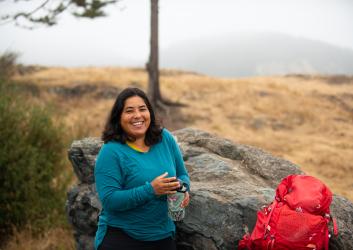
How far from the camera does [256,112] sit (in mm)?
18969

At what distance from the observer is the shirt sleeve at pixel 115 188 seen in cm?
276

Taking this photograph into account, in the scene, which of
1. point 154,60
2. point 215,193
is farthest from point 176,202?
point 154,60

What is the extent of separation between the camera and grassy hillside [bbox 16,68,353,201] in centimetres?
1341

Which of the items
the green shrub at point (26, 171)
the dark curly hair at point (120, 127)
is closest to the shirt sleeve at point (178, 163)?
the dark curly hair at point (120, 127)

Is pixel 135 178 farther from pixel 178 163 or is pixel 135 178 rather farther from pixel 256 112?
pixel 256 112

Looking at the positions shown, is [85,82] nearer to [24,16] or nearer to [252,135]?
[24,16]

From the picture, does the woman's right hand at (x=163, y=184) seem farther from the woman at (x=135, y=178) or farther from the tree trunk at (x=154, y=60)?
the tree trunk at (x=154, y=60)

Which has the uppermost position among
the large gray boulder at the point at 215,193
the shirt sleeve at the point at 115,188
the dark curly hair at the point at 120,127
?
the dark curly hair at the point at 120,127

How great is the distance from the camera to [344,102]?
22234 mm

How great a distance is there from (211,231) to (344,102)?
20.4 metres

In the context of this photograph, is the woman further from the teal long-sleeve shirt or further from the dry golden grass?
the dry golden grass

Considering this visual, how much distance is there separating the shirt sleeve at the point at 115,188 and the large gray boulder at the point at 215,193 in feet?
3.98

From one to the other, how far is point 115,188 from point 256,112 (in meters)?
16.7

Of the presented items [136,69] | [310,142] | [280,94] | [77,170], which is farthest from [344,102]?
[77,170]
